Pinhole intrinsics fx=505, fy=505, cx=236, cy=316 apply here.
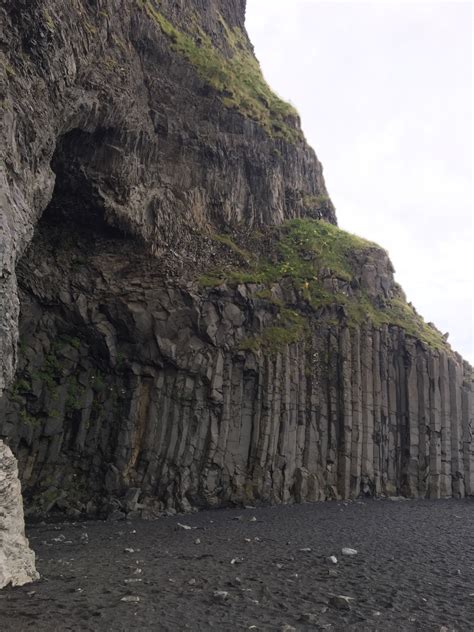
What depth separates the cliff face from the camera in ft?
67.1

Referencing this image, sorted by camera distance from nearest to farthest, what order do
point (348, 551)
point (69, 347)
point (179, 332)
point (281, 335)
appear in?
point (348, 551), point (69, 347), point (179, 332), point (281, 335)

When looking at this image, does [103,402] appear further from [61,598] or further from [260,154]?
[260,154]

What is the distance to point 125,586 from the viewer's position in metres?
9.30

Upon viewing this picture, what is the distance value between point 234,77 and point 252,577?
30104mm

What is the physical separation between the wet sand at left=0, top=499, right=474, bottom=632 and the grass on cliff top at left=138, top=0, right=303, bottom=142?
23.9 metres

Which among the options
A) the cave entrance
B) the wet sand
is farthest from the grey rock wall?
the wet sand

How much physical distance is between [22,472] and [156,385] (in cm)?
628

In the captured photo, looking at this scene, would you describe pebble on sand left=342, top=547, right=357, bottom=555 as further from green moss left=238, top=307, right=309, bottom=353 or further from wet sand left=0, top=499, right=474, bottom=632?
green moss left=238, top=307, right=309, bottom=353

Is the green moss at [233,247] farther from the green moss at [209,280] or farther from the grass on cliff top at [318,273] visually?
the green moss at [209,280]

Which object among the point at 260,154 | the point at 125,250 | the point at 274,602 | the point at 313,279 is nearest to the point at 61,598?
the point at 274,602

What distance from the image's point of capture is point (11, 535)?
9594mm

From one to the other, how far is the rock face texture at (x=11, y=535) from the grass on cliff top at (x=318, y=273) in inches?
573

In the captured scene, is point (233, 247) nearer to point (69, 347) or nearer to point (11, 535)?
point (69, 347)

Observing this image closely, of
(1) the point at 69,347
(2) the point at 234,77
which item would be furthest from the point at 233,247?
(2) the point at 234,77
